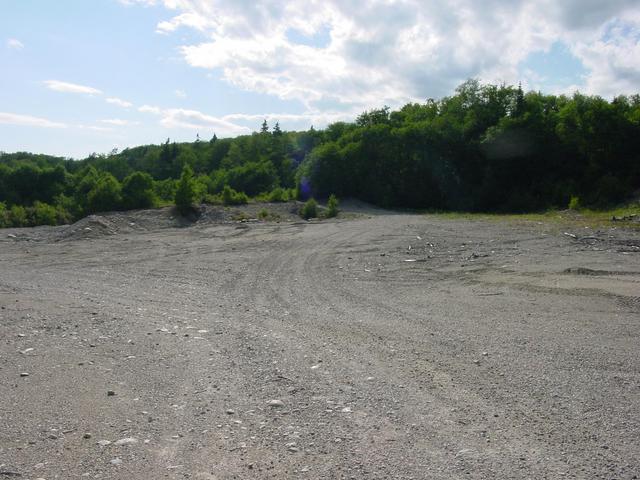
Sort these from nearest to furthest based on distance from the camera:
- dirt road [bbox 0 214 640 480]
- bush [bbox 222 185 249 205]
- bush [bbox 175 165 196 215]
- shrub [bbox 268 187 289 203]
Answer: dirt road [bbox 0 214 640 480] → bush [bbox 175 165 196 215] → bush [bbox 222 185 249 205] → shrub [bbox 268 187 289 203]

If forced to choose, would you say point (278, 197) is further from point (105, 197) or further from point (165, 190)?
point (105, 197)

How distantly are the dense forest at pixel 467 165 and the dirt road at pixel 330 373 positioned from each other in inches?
767

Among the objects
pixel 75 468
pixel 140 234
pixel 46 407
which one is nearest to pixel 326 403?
pixel 75 468

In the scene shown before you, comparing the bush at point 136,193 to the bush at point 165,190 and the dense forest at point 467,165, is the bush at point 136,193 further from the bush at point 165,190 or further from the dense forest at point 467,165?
the bush at point 165,190

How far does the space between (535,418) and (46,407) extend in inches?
183

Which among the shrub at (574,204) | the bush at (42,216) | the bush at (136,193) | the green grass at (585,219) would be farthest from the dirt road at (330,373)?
the bush at (42,216)

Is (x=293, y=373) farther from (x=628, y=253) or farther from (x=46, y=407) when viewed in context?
(x=628, y=253)

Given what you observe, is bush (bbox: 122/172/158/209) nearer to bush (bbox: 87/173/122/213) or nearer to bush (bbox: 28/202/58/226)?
bush (bbox: 87/173/122/213)

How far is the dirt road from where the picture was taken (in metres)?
4.50

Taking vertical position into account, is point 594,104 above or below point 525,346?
above

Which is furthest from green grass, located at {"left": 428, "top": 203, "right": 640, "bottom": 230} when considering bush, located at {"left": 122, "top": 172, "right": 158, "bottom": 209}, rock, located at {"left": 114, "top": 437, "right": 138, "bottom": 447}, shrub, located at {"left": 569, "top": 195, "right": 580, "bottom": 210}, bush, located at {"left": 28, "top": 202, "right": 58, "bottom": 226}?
bush, located at {"left": 28, "top": 202, "right": 58, "bottom": 226}

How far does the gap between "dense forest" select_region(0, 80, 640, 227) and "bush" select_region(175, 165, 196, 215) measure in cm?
7

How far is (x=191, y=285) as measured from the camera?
13.6 meters

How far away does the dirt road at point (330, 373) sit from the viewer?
450 cm
